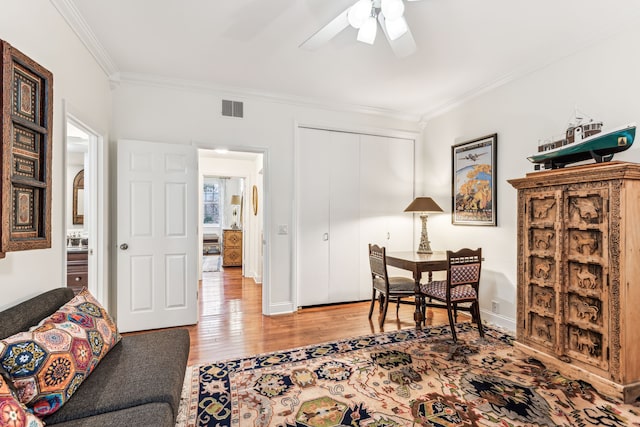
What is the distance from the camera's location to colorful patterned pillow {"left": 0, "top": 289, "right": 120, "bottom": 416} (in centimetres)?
121

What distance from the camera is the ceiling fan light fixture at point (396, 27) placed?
1.97 metres

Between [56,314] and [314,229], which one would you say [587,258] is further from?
[56,314]

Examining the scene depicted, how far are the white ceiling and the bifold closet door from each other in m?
0.73

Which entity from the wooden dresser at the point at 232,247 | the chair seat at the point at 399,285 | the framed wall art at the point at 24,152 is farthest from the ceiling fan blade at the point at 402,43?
the wooden dresser at the point at 232,247

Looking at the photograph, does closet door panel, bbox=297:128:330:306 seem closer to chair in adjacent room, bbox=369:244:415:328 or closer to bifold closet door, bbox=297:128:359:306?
bifold closet door, bbox=297:128:359:306

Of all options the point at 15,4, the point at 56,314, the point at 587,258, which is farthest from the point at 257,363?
the point at 15,4

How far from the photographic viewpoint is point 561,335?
7.86ft

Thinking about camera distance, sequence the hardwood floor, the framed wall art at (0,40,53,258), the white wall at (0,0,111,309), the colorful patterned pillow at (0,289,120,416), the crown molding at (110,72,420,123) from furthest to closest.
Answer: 1. the crown molding at (110,72,420,123)
2. the hardwood floor
3. the white wall at (0,0,111,309)
4. the framed wall art at (0,40,53,258)
5. the colorful patterned pillow at (0,289,120,416)

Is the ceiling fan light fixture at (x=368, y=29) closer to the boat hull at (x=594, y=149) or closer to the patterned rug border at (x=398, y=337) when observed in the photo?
the boat hull at (x=594, y=149)

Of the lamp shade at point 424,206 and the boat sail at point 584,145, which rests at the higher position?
the boat sail at point 584,145

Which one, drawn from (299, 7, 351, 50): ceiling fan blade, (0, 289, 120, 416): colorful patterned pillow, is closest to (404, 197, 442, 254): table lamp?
(299, 7, 351, 50): ceiling fan blade

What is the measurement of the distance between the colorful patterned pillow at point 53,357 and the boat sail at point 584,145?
3322mm

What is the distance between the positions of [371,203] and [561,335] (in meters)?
2.60

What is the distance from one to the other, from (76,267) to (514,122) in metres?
5.06
